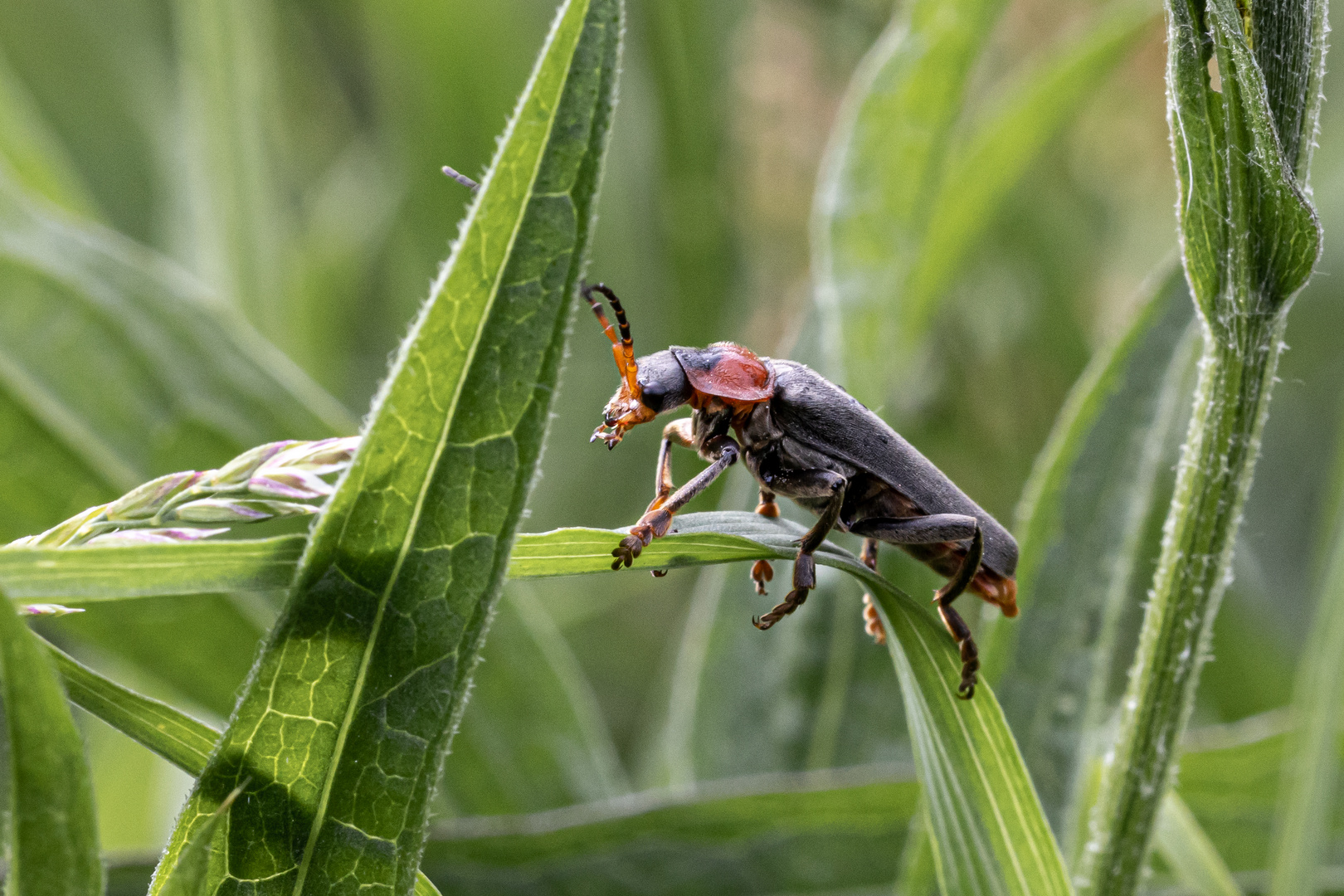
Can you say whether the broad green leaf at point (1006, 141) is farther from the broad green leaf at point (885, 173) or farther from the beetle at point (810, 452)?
the beetle at point (810, 452)

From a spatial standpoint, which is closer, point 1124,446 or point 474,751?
point 1124,446

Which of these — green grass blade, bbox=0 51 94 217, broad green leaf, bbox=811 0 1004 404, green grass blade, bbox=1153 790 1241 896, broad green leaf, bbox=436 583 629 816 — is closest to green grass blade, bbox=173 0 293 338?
green grass blade, bbox=0 51 94 217

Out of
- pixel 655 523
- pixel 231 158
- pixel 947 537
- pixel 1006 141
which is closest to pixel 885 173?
pixel 1006 141

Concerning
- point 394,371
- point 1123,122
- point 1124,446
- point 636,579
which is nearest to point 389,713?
point 394,371

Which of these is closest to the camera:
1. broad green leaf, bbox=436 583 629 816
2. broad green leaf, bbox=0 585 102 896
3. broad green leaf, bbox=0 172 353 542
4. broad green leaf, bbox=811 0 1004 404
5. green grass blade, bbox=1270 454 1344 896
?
broad green leaf, bbox=0 585 102 896

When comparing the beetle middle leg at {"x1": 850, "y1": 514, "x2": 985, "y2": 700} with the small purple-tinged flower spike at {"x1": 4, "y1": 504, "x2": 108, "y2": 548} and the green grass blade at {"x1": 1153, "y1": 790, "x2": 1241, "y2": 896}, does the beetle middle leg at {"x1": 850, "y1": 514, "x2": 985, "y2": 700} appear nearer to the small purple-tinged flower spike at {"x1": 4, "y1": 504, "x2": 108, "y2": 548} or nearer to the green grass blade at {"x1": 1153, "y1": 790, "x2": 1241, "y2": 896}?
the green grass blade at {"x1": 1153, "y1": 790, "x2": 1241, "y2": 896}

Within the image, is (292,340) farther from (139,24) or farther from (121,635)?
(139,24)
